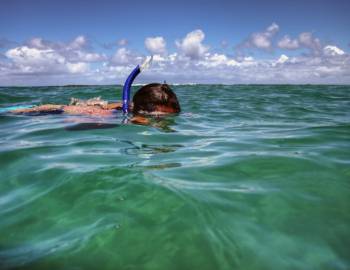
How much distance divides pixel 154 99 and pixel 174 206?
5116 millimetres

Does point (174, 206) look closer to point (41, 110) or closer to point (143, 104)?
point (143, 104)

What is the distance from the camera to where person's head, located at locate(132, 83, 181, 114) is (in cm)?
723

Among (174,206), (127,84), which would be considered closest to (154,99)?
(127,84)

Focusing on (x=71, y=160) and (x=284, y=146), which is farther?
(x=284, y=146)

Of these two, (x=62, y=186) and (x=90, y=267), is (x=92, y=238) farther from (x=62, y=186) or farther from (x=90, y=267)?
(x=62, y=186)

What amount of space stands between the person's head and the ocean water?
9.22 feet


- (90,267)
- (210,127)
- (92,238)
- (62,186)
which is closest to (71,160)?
(62,186)

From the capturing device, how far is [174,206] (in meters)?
2.42

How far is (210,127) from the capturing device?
6.67 meters

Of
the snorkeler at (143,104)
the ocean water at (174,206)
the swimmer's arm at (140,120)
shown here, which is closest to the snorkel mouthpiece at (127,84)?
the snorkeler at (143,104)

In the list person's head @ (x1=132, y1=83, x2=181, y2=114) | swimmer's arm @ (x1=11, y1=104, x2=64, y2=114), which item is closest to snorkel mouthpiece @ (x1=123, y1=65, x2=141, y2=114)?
person's head @ (x1=132, y1=83, x2=181, y2=114)

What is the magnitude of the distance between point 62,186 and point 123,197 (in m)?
0.67

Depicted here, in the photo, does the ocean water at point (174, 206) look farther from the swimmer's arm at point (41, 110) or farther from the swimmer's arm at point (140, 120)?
the swimmer's arm at point (41, 110)

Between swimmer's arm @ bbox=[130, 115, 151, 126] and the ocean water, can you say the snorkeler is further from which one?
the ocean water
